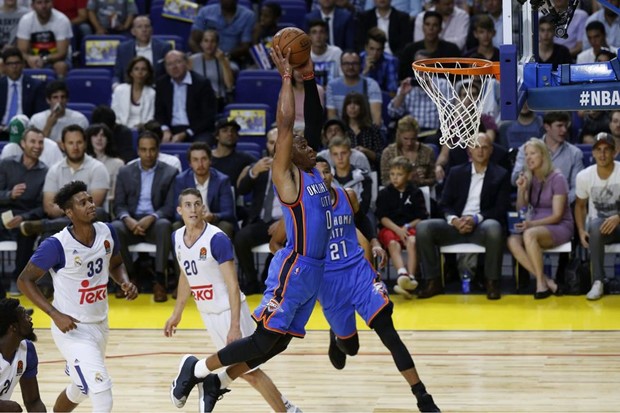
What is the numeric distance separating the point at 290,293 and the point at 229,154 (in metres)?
5.55

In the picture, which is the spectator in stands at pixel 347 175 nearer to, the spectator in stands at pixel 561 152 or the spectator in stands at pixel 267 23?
the spectator in stands at pixel 561 152

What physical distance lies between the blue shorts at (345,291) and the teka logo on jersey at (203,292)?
0.75 meters

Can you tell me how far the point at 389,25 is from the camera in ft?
48.7

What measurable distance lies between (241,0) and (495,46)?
11.3 ft

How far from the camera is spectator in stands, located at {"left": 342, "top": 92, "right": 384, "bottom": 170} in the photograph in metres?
12.9

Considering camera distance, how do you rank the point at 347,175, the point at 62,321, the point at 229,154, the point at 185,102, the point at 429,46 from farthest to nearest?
the point at 429,46
the point at 185,102
the point at 229,154
the point at 347,175
the point at 62,321

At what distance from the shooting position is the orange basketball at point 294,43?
728 centimetres

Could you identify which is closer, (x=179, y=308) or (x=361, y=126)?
(x=179, y=308)

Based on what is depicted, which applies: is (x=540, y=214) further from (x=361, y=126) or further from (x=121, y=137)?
(x=121, y=137)

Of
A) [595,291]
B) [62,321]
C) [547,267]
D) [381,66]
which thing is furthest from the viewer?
[381,66]

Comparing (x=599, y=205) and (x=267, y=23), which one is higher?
(x=267, y=23)

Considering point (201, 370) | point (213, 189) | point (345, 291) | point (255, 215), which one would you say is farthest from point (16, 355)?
point (255, 215)

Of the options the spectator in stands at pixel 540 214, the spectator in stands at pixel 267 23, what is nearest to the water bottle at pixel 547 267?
Result: the spectator in stands at pixel 540 214

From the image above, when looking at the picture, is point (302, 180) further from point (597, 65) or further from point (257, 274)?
point (257, 274)
